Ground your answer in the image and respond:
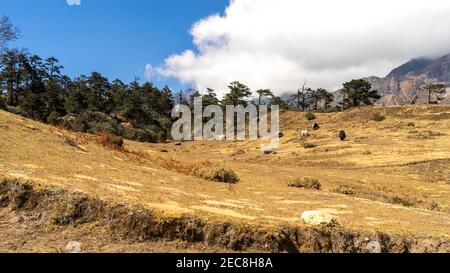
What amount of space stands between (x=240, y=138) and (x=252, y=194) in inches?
2679

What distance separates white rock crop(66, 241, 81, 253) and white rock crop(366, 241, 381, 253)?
6893 millimetres

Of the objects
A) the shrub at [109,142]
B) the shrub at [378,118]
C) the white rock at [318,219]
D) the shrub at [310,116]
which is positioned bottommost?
the white rock at [318,219]

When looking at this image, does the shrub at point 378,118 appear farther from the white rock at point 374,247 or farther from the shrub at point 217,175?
the white rock at point 374,247

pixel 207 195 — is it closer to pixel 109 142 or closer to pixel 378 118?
pixel 109 142

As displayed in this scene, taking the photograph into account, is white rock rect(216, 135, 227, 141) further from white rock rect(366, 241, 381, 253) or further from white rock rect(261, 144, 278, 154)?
white rock rect(366, 241, 381, 253)

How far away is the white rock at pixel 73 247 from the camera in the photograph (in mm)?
7619

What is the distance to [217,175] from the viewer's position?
61.0 feet

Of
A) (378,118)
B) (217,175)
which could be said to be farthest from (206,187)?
(378,118)

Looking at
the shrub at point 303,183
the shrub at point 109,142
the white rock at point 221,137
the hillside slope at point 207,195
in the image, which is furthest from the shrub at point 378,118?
the shrub at point 109,142

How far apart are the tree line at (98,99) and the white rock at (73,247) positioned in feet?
164

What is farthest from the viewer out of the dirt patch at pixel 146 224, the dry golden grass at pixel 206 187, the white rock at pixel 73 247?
the dry golden grass at pixel 206 187

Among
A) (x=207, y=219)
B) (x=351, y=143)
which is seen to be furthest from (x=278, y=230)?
(x=351, y=143)

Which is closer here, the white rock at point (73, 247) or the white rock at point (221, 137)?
the white rock at point (73, 247)
